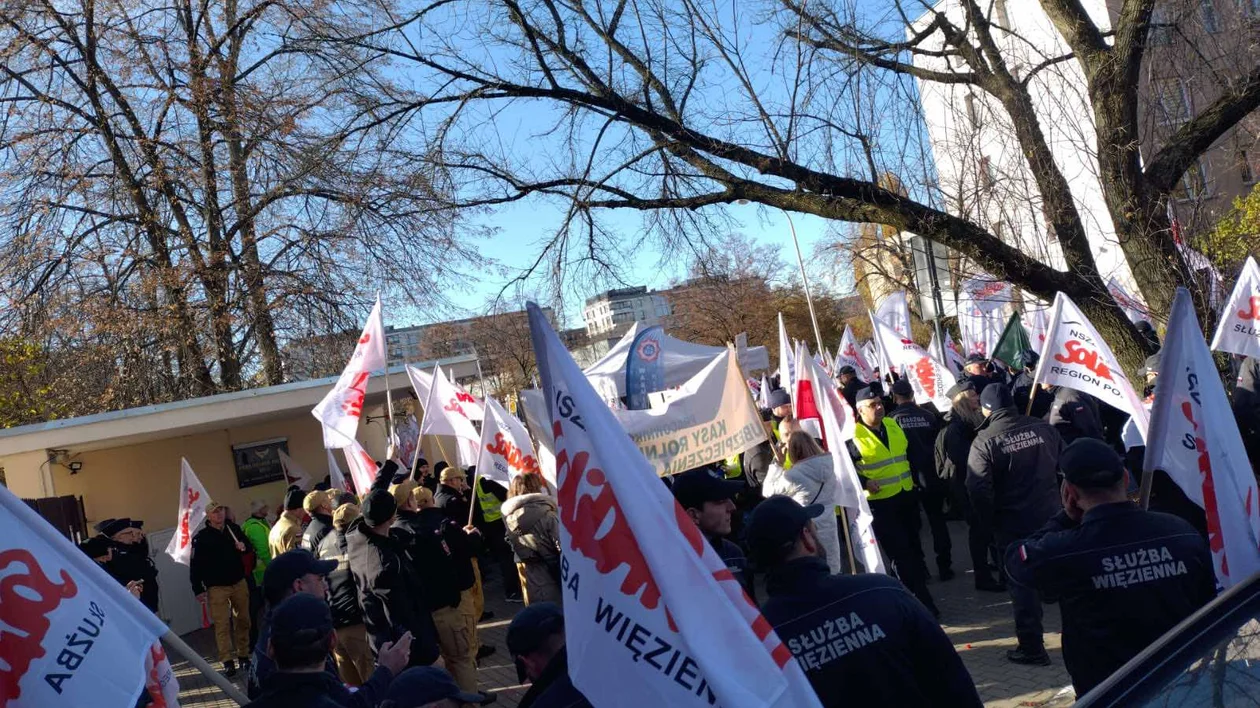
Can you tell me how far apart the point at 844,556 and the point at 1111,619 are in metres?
8.05

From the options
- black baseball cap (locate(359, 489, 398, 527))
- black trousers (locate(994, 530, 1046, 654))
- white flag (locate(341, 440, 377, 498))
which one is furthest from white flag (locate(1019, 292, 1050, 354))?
black baseball cap (locate(359, 489, 398, 527))

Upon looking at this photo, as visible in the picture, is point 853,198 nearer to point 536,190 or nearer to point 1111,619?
point 536,190

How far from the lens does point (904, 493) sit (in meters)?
9.16

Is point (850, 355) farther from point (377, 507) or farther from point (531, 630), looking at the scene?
point (531, 630)

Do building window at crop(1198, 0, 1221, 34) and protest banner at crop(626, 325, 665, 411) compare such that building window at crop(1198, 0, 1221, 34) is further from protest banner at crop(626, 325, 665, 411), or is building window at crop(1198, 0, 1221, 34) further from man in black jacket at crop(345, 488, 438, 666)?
man in black jacket at crop(345, 488, 438, 666)

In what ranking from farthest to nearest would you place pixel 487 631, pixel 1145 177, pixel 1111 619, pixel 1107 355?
pixel 487 631 < pixel 1145 177 < pixel 1107 355 < pixel 1111 619

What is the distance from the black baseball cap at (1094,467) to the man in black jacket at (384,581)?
182 inches

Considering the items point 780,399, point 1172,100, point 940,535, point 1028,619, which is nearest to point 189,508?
point 780,399

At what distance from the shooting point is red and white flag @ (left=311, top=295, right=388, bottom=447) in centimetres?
1082

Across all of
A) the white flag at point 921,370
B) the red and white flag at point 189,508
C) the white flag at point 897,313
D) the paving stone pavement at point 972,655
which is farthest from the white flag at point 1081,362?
the white flag at point 897,313

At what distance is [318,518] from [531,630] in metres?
5.78

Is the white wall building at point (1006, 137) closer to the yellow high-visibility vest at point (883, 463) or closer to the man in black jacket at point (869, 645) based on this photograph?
the yellow high-visibility vest at point (883, 463)

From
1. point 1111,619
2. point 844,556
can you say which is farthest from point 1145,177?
point 1111,619

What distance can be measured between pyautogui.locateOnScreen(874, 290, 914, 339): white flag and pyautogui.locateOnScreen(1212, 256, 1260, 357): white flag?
39.2 feet
